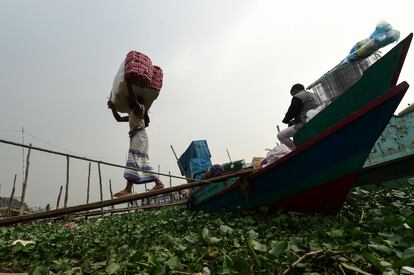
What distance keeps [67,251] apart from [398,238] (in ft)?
8.93

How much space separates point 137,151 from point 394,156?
4.96 m

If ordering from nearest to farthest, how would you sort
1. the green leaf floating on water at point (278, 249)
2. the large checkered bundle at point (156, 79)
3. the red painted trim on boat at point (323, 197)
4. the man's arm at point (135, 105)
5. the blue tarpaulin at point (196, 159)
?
the green leaf floating on water at point (278, 249)
the red painted trim on boat at point (323, 197)
the man's arm at point (135, 105)
the large checkered bundle at point (156, 79)
the blue tarpaulin at point (196, 159)

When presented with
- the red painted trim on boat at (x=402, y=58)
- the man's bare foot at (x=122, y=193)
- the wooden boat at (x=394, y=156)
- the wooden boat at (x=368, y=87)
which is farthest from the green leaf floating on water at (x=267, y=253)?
the wooden boat at (x=394, y=156)

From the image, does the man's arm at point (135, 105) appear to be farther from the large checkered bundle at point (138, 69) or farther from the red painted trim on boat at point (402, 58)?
the red painted trim on boat at point (402, 58)

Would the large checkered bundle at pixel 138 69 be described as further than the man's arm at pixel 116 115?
No

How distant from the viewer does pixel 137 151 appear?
349 centimetres

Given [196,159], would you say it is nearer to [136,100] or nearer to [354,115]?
[136,100]

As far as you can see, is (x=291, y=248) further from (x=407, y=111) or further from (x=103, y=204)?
(x=407, y=111)

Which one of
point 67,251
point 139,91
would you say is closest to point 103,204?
point 67,251

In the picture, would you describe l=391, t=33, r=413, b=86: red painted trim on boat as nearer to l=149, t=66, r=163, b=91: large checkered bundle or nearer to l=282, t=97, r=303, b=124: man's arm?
l=282, t=97, r=303, b=124: man's arm

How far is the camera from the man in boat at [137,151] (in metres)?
3.35

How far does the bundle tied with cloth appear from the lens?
3344 mm

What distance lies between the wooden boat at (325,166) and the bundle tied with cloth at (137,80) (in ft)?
5.67

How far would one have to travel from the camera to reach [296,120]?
4.46 metres
